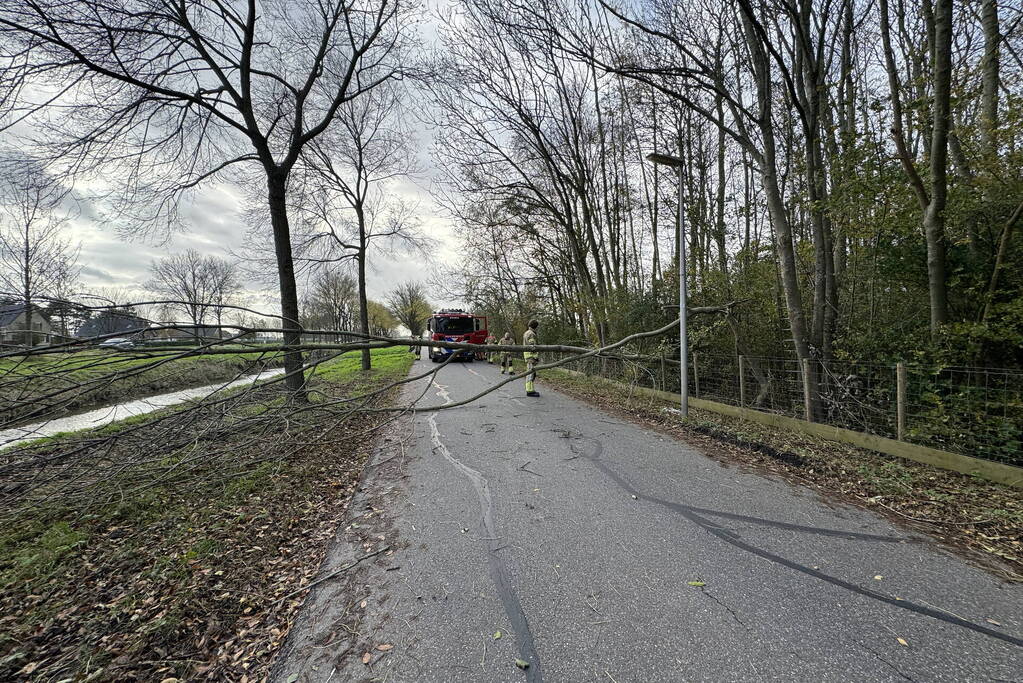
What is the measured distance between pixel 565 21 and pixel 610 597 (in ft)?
30.0

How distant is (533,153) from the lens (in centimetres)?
1470

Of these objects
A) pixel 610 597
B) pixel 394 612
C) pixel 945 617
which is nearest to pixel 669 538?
pixel 610 597

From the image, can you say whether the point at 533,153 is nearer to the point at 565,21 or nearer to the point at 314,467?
the point at 565,21

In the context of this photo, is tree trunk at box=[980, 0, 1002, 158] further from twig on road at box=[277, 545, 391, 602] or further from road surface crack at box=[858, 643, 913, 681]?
twig on road at box=[277, 545, 391, 602]

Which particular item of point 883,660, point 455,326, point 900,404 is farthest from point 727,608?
point 455,326

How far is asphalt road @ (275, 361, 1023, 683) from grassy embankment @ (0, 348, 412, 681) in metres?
0.31

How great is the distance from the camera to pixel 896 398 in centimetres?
553

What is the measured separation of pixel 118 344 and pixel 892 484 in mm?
7589

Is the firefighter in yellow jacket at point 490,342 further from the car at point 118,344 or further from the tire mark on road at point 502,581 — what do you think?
the car at point 118,344

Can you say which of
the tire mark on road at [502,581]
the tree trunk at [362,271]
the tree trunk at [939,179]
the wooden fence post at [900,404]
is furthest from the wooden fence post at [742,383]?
the tree trunk at [362,271]

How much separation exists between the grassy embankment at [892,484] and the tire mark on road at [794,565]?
0.90 metres

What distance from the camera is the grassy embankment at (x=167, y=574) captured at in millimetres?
2203

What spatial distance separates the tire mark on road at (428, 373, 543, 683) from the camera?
2.11m

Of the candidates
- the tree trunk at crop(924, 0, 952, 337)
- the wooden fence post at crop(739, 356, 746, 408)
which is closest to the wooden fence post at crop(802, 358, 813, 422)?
the wooden fence post at crop(739, 356, 746, 408)
